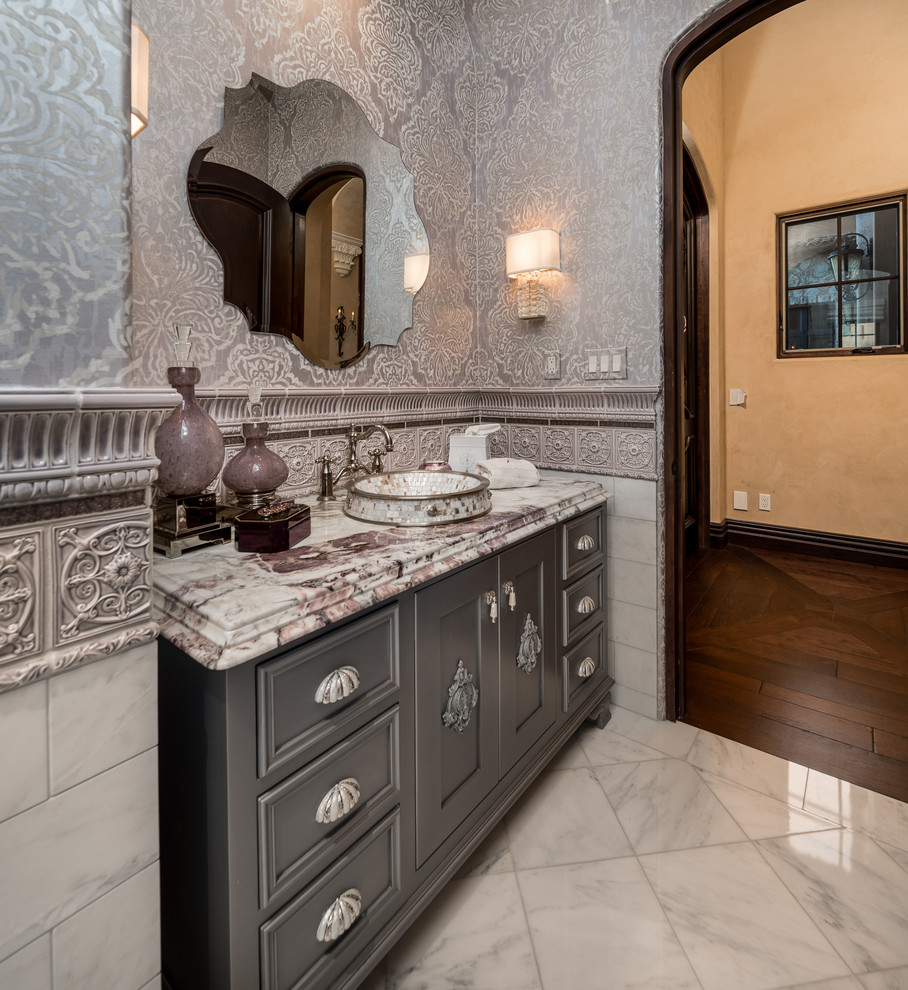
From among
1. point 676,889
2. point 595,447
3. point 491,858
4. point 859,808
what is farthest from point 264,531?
point 859,808

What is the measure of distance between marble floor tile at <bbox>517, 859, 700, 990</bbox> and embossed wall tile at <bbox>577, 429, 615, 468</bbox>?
1235mm

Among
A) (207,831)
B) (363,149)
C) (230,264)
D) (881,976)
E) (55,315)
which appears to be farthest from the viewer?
(363,149)

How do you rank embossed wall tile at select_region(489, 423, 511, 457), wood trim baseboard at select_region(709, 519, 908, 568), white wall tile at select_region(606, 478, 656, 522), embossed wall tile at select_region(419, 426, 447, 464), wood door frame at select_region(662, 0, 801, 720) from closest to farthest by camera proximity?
1. wood door frame at select_region(662, 0, 801, 720)
2. white wall tile at select_region(606, 478, 656, 522)
3. embossed wall tile at select_region(419, 426, 447, 464)
4. embossed wall tile at select_region(489, 423, 511, 457)
5. wood trim baseboard at select_region(709, 519, 908, 568)

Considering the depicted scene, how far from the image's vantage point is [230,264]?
4.66ft

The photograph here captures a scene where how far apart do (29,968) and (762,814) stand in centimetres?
165

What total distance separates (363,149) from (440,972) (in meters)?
2.18

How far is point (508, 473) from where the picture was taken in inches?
71.2

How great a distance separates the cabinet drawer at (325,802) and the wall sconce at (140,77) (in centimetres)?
125

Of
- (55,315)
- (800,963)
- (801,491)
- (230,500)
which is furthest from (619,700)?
(801,491)

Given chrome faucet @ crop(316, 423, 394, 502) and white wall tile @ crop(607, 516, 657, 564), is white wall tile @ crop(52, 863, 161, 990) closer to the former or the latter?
chrome faucet @ crop(316, 423, 394, 502)

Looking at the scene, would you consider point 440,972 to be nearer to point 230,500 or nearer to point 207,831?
point 207,831

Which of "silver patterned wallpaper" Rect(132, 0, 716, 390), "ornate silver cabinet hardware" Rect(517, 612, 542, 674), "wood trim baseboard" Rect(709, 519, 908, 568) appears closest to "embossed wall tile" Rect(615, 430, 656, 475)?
"silver patterned wallpaper" Rect(132, 0, 716, 390)

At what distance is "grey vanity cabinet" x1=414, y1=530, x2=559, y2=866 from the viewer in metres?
1.12

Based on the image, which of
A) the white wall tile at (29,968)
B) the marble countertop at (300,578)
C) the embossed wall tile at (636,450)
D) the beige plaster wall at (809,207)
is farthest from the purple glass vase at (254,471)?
the beige plaster wall at (809,207)
